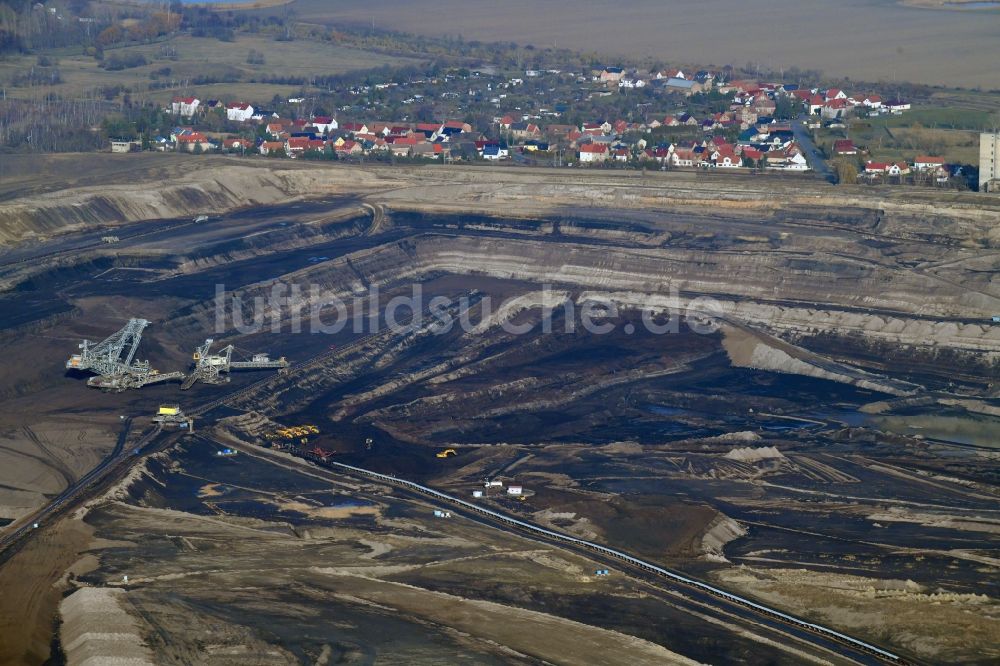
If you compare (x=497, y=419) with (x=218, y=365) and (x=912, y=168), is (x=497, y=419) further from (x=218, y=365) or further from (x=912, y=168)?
(x=912, y=168)

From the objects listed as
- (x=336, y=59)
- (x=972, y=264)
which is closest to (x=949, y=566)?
(x=972, y=264)

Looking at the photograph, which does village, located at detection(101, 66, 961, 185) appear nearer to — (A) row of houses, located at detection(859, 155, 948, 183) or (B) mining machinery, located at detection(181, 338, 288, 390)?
(A) row of houses, located at detection(859, 155, 948, 183)

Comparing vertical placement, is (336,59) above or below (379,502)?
above

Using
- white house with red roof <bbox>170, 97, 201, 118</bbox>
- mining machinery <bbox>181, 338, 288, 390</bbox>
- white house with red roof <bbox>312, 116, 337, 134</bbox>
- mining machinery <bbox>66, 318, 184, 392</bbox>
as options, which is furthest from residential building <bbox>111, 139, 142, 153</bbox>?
mining machinery <bbox>66, 318, 184, 392</bbox>

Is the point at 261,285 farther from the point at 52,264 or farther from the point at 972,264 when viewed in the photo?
the point at 972,264

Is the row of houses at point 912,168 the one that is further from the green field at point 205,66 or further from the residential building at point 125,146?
the green field at point 205,66

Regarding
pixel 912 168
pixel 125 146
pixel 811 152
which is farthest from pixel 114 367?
pixel 811 152

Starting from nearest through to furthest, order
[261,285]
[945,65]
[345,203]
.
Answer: [261,285], [345,203], [945,65]
